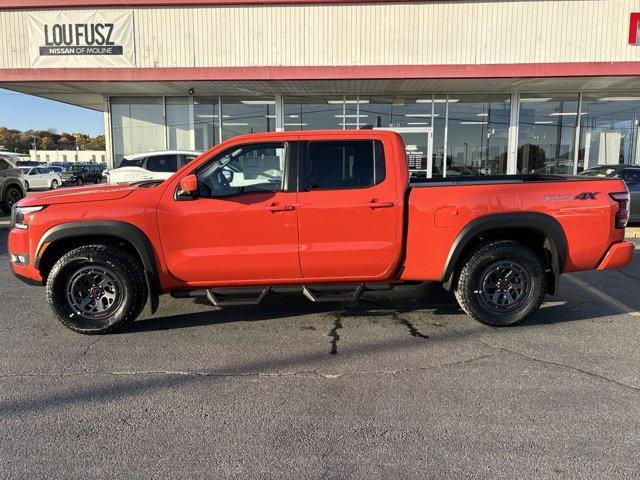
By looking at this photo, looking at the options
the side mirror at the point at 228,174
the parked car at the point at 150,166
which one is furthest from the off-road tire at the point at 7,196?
the side mirror at the point at 228,174

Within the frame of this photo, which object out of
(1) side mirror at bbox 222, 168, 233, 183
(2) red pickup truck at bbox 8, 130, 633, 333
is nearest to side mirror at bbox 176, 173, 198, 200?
(2) red pickup truck at bbox 8, 130, 633, 333

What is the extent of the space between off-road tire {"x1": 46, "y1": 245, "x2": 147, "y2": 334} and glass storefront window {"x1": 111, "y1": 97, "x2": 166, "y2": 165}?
12.2 meters

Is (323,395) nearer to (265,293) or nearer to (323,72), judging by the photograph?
(265,293)

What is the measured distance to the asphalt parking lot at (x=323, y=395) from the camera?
283cm

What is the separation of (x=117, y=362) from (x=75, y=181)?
26.0 m

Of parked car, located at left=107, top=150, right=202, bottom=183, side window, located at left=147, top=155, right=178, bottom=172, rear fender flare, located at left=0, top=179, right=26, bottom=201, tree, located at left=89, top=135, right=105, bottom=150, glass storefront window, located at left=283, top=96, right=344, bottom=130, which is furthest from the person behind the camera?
tree, located at left=89, top=135, right=105, bottom=150

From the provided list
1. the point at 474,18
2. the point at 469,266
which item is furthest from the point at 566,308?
the point at 474,18

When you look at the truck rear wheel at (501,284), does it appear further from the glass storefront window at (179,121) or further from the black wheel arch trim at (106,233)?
the glass storefront window at (179,121)

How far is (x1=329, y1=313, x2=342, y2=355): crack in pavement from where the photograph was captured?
4.48 meters

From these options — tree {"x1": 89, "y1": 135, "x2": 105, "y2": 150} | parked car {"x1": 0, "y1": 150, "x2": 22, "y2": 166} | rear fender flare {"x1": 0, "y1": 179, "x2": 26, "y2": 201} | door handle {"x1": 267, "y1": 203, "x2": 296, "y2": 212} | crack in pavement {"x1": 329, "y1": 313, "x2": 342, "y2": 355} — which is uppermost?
tree {"x1": 89, "y1": 135, "x2": 105, "y2": 150}

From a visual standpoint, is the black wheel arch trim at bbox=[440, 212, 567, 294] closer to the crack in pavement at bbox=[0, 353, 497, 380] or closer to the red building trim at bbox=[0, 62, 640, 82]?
the crack in pavement at bbox=[0, 353, 497, 380]

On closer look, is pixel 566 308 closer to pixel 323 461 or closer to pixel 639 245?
pixel 323 461

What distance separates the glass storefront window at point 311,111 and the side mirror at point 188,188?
11350 millimetres

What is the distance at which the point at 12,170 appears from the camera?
14.8 m
